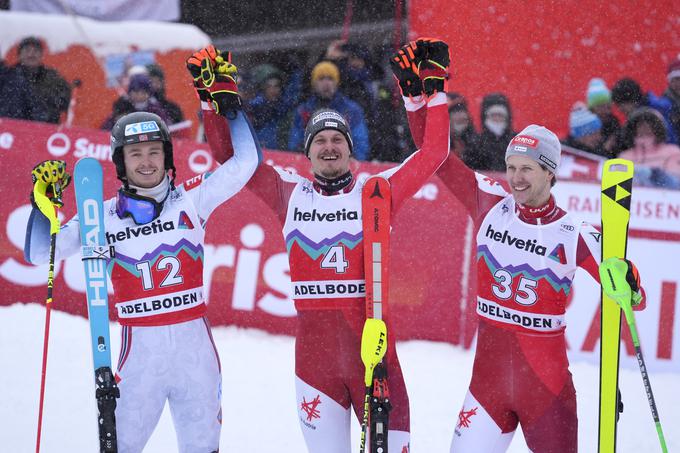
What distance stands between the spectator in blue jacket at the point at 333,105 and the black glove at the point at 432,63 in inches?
151

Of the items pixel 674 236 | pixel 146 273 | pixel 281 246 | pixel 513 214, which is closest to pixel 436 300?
pixel 281 246

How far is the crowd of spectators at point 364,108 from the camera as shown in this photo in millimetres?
8781

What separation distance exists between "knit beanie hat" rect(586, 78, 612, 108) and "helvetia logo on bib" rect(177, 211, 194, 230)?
548 cm

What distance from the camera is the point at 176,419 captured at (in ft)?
16.2

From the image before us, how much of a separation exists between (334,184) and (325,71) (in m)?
4.09

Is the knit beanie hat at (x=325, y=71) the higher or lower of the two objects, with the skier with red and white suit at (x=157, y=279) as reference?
higher

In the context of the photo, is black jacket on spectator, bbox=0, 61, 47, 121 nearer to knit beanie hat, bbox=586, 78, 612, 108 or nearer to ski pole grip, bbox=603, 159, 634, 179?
knit beanie hat, bbox=586, 78, 612, 108

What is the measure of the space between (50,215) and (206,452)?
1.47 metres

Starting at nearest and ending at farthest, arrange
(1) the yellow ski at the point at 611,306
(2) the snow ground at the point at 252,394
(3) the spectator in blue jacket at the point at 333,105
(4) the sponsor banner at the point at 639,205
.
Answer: (1) the yellow ski at the point at 611,306 → (2) the snow ground at the point at 252,394 → (4) the sponsor banner at the point at 639,205 → (3) the spectator in blue jacket at the point at 333,105

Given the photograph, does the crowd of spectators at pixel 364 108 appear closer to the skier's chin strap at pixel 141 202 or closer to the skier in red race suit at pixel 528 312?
the skier in red race suit at pixel 528 312

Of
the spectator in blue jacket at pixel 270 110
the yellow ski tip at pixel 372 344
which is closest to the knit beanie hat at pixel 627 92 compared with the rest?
the spectator in blue jacket at pixel 270 110

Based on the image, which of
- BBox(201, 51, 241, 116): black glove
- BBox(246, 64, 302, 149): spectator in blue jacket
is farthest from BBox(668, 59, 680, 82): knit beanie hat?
BBox(201, 51, 241, 116): black glove

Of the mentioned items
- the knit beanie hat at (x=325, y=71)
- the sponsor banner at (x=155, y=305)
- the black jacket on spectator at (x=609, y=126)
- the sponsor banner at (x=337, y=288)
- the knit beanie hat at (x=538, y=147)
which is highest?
the knit beanie hat at (x=325, y=71)

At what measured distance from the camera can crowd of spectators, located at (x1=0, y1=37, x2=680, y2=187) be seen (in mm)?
8781
